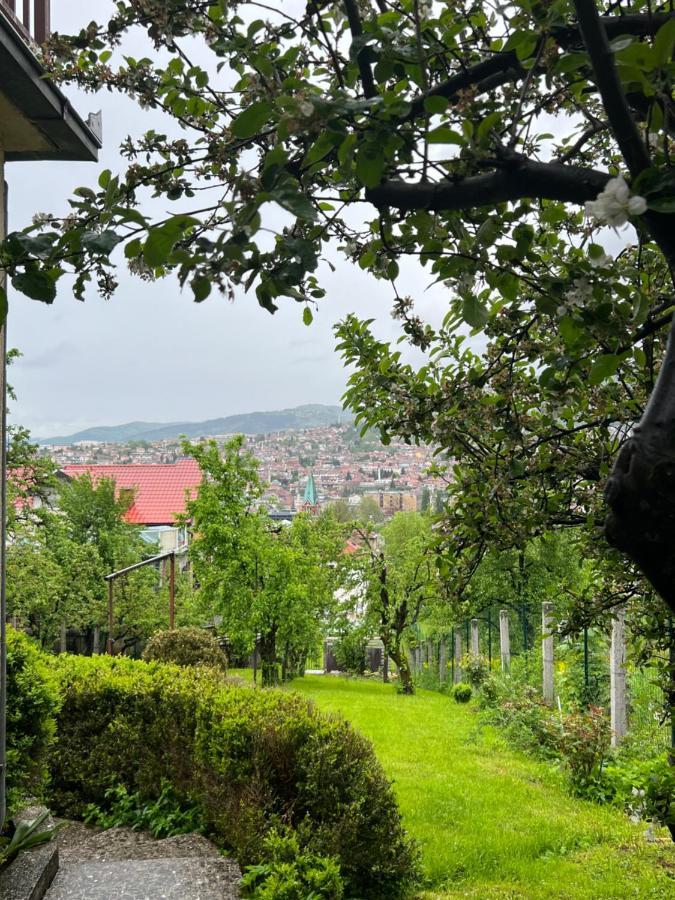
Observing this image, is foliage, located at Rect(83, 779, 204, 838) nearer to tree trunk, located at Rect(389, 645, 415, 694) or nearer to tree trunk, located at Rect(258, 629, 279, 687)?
tree trunk, located at Rect(258, 629, 279, 687)

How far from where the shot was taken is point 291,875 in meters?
3.46

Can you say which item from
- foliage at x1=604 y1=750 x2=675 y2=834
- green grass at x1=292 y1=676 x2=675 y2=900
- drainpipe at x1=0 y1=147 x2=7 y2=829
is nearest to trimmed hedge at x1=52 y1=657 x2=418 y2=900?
green grass at x1=292 y1=676 x2=675 y2=900

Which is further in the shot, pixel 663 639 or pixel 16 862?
pixel 16 862

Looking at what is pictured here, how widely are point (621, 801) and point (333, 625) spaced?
51.9 feet

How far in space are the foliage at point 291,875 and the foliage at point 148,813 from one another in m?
1.20

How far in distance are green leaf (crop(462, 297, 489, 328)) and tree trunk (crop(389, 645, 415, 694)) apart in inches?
640

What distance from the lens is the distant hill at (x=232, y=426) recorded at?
467 feet

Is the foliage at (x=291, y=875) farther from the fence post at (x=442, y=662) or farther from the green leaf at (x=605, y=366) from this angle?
the fence post at (x=442, y=662)

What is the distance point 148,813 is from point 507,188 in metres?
5.22

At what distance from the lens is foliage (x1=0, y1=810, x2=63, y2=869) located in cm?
352

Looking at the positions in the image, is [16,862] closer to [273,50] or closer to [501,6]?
[273,50]

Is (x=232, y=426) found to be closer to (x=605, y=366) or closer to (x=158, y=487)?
(x=158, y=487)

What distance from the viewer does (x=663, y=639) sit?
9.33 feet

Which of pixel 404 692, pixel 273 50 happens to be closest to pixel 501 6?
pixel 273 50
